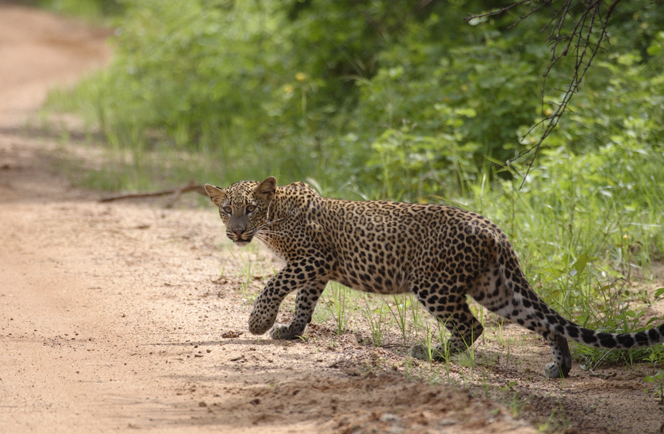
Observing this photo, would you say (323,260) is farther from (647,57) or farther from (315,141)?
(647,57)

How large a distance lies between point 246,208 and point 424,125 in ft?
13.9

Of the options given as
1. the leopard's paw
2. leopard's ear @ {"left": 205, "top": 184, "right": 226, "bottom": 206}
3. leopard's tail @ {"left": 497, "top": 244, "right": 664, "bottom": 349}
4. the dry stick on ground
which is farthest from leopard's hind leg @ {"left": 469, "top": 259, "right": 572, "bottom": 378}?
the dry stick on ground

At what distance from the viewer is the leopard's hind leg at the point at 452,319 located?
5141 mm

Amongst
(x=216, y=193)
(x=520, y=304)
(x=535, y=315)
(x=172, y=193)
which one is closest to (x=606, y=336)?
(x=535, y=315)

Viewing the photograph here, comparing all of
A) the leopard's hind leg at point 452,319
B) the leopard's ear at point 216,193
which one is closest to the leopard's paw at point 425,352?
the leopard's hind leg at point 452,319

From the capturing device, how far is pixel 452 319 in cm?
517

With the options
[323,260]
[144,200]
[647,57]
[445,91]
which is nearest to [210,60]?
[144,200]

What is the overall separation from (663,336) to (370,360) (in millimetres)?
1863

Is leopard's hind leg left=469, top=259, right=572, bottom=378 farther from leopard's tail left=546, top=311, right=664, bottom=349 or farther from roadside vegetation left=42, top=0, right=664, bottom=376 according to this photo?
roadside vegetation left=42, top=0, right=664, bottom=376

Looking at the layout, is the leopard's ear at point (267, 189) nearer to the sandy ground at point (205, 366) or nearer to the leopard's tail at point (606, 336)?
the sandy ground at point (205, 366)

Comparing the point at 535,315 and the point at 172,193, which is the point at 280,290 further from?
the point at 172,193

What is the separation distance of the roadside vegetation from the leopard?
14.1 inches

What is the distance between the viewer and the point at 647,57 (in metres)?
10.6

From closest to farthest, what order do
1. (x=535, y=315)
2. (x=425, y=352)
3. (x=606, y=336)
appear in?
(x=606, y=336), (x=535, y=315), (x=425, y=352)
